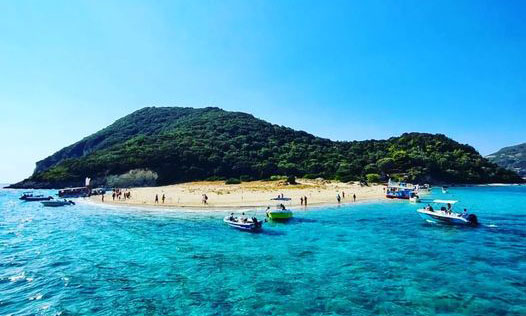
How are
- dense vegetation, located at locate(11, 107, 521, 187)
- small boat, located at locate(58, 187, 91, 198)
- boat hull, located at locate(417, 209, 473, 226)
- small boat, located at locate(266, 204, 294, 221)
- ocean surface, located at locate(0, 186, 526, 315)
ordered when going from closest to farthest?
ocean surface, located at locate(0, 186, 526, 315)
boat hull, located at locate(417, 209, 473, 226)
small boat, located at locate(266, 204, 294, 221)
small boat, located at locate(58, 187, 91, 198)
dense vegetation, located at locate(11, 107, 521, 187)

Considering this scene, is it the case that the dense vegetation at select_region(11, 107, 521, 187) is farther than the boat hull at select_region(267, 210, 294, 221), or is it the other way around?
the dense vegetation at select_region(11, 107, 521, 187)

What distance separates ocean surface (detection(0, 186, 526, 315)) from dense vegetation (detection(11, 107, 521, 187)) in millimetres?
72826

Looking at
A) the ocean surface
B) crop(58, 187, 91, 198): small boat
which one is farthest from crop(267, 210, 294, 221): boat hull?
crop(58, 187, 91, 198): small boat

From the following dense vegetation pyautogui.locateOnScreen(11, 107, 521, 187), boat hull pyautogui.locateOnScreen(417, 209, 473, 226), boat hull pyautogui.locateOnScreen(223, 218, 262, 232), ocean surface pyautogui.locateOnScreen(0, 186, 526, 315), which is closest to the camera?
ocean surface pyautogui.locateOnScreen(0, 186, 526, 315)

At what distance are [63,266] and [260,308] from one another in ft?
50.8

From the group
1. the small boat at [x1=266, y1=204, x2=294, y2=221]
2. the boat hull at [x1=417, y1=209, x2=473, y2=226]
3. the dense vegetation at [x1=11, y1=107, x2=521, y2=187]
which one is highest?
the dense vegetation at [x1=11, y1=107, x2=521, y2=187]

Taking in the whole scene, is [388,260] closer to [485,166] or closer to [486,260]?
[486,260]

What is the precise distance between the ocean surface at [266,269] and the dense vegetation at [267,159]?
72.8 metres

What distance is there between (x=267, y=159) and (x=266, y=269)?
108490 mm

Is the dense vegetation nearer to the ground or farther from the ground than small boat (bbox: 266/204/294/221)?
farther from the ground

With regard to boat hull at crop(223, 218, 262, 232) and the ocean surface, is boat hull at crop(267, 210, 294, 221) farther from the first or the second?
boat hull at crop(223, 218, 262, 232)

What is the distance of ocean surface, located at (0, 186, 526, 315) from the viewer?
51.1 feet

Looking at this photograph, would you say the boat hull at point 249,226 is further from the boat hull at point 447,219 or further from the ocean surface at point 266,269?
the boat hull at point 447,219

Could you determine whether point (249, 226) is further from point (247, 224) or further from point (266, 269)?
point (266, 269)
